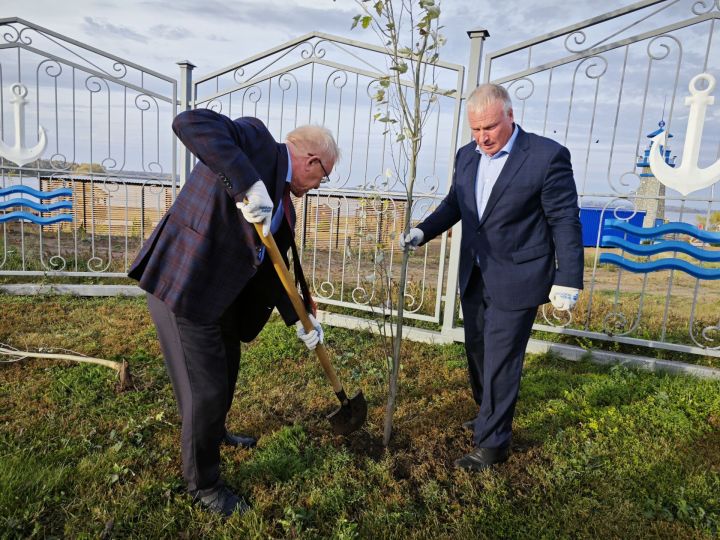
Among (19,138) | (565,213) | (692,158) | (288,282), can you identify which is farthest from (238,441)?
(19,138)

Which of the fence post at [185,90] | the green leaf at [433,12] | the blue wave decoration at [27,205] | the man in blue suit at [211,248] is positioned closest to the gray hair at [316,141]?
the man in blue suit at [211,248]

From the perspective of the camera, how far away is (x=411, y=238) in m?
2.97

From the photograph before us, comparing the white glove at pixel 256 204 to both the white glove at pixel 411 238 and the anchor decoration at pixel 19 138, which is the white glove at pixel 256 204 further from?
the anchor decoration at pixel 19 138

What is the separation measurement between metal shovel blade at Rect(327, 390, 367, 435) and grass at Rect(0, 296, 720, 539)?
0.09 metres

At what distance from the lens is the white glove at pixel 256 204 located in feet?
6.59

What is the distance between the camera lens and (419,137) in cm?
261

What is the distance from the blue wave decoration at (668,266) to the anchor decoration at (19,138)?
20.8ft

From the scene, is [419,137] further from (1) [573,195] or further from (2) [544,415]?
(2) [544,415]

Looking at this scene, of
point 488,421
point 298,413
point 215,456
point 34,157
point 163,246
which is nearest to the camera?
point 163,246

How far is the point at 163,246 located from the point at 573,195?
2.02 metres

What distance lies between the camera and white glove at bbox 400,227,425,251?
2.93m

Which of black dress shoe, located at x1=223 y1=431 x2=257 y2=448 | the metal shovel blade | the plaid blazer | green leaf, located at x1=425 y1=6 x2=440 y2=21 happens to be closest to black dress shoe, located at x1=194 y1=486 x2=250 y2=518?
black dress shoe, located at x1=223 y1=431 x2=257 y2=448

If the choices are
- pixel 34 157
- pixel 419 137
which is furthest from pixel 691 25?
pixel 34 157

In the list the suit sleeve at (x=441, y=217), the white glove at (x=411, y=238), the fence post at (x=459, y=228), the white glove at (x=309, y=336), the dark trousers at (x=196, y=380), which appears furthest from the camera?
the fence post at (x=459, y=228)
